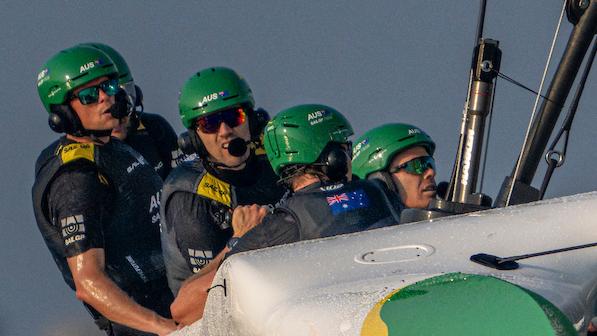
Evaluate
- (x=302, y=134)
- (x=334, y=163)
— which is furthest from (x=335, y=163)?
(x=302, y=134)

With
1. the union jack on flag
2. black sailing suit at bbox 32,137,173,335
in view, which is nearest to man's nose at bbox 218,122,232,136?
black sailing suit at bbox 32,137,173,335

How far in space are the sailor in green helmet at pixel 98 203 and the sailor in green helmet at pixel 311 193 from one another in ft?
3.17

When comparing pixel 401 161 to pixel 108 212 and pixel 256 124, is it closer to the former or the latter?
pixel 256 124

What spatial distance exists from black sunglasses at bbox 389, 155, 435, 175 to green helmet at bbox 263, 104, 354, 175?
106cm

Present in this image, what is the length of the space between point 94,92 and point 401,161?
1481 millimetres

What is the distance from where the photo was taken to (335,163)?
5.67 m

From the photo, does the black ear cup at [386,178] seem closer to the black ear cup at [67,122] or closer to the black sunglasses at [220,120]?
the black sunglasses at [220,120]

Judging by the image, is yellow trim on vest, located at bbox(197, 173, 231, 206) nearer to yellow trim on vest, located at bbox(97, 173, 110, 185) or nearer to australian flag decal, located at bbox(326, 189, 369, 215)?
yellow trim on vest, located at bbox(97, 173, 110, 185)

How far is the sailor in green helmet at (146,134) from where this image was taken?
316 inches

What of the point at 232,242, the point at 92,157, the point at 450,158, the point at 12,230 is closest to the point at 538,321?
the point at 232,242

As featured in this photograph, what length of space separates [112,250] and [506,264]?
363cm

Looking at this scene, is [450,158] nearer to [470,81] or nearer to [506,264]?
[470,81]

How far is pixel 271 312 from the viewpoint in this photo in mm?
3674

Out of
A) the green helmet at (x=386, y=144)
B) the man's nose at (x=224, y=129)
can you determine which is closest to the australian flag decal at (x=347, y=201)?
the man's nose at (x=224, y=129)
